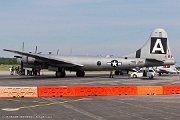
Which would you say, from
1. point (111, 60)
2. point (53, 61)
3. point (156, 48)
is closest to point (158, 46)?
point (156, 48)

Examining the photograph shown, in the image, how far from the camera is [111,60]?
155 feet

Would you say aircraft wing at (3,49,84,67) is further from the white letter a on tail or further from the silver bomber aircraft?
the white letter a on tail

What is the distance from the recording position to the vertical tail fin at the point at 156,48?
164 ft

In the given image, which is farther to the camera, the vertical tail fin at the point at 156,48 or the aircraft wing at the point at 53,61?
the vertical tail fin at the point at 156,48

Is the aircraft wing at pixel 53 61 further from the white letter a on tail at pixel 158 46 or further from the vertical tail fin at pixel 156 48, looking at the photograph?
the white letter a on tail at pixel 158 46

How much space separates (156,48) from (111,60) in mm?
8621

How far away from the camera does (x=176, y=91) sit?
24969 millimetres

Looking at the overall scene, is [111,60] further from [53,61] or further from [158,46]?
[158,46]

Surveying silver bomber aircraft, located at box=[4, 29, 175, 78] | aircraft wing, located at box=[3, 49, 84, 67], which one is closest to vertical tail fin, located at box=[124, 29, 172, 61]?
silver bomber aircraft, located at box=[4, 29, 175, 78]

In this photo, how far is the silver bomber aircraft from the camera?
151 ft

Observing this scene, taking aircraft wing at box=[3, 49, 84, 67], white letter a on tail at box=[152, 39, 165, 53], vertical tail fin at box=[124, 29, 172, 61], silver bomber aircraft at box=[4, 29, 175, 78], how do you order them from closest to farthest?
aircraft wing at box=[3, 49, 84, 67] < silver bomber aircraft at box=[4, 29, 175, 78] < vertical tail fin at box=[124, 29, 172, 61] < white letter a on tail at box=[152, 39, 165, 53]

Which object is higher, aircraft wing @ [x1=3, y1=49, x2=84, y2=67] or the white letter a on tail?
the white letter a on tail

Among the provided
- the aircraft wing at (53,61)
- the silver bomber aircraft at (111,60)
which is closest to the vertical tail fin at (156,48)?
the silver bomber aircraft at (111,60)

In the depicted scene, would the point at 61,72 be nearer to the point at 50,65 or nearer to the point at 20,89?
the point at 50,65
